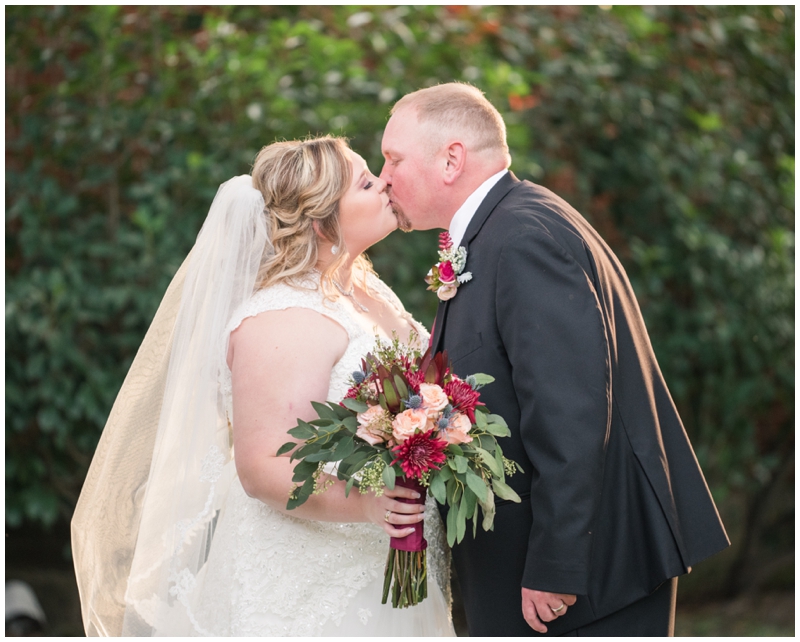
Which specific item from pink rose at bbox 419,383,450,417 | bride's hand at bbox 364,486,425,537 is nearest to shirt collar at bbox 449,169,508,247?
pink rose at bbox 419,383,450,417

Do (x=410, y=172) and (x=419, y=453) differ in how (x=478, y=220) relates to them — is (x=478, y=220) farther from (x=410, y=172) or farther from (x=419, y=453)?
(x=419, y=453)

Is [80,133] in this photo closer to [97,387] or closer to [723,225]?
[97,387]

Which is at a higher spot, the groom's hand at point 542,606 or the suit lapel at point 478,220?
the suit lapel at point 478,220

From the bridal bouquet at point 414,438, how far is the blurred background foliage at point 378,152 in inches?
94.1

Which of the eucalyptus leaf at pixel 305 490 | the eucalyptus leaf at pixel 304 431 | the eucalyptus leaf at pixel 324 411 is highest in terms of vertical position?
the eucalyptus leaf at pixel 324 411

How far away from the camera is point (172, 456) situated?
2811 millimetres

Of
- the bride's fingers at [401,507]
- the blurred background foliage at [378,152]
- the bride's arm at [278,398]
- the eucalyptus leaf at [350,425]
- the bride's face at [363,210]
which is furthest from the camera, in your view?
the blurred background foliage at [378,152]

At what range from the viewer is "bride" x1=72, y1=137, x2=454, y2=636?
2561 mm

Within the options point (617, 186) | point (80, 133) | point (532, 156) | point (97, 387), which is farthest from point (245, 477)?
point (617, 186)

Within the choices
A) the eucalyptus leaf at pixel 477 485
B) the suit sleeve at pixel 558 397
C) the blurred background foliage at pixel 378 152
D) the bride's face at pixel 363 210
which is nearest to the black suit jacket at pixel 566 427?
the suit sleeve at pixel 558 397

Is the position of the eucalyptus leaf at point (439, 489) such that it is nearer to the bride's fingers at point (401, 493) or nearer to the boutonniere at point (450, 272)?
the bride's fingers at point (401, 493)

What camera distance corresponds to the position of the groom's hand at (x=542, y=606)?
2285 millimetres

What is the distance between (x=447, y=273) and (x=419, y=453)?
2.58ft

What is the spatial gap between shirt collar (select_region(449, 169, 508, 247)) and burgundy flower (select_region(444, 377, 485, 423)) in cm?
77
